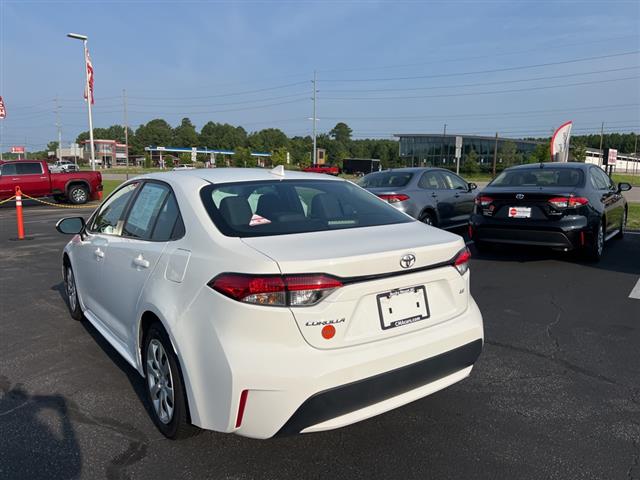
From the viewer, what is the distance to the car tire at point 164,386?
9.01 feet

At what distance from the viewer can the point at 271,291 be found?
93.0 inches

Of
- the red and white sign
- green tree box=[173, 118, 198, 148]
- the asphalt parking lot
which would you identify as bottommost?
the asphalt parking lot

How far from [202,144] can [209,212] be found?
478 ft

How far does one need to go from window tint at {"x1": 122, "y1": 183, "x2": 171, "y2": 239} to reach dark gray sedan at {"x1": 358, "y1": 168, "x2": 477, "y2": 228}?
18.7 feet

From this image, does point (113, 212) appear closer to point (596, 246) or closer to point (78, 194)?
point (596, 246)

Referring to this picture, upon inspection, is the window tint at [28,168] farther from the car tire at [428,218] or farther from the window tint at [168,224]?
the window tint at [168,224]

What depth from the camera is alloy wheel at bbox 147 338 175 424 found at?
2.88 metres

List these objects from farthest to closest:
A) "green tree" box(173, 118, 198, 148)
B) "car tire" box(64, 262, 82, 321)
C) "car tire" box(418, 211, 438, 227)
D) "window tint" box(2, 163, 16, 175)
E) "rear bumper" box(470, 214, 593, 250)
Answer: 1. "green tree" box(173, 118, 198, 148)
2. "window tint" box(2, 163, 16, 175)
3. "car tire" box(418, 211, 438, 227)
4. "rear bumper" box(470, 214, 593, 250)
5. "car tire" box(64, 262, 82, 321)

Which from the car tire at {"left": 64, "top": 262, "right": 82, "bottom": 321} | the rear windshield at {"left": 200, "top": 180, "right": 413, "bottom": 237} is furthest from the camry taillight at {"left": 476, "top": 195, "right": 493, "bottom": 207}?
the car tire at {"left": 64, "top": 262, "right": 82, "bottom": 321}

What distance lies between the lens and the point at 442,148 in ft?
294

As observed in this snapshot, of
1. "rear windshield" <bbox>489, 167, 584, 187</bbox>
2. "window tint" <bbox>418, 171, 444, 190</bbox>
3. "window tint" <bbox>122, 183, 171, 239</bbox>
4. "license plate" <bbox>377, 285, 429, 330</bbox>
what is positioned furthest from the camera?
"window tint" <bbox>418, 171, 444, 190</bbox>

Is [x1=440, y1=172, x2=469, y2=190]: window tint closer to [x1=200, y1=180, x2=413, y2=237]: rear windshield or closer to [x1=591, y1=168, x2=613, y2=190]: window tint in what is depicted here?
[x1=591, y1=168, x2=613, y2=190]: window tint

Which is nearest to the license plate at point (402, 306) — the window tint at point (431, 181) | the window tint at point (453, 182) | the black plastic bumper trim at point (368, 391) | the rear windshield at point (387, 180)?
the black plastic bumper trim at point (368, 391)

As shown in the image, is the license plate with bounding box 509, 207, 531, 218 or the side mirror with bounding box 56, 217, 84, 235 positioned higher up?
the side mirror with bounding box 56, 217, 84, 235
